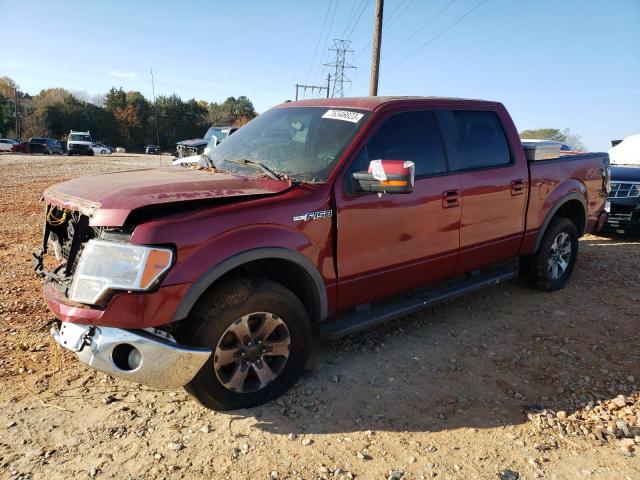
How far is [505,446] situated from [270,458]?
135 cm

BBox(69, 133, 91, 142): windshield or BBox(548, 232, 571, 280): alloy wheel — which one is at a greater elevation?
BBox(69, 133, 91, 142): windshield

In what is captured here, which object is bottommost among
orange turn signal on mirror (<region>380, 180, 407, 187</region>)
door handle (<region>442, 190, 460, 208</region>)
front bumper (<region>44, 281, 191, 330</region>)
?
front bumper (<region>44, 281, 191, 330</region>)

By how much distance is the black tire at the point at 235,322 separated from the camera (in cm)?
266

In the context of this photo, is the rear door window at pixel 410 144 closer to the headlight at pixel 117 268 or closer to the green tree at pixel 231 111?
the headlight at pixel 117 268

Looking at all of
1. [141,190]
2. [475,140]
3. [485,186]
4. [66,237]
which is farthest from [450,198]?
[66,237]

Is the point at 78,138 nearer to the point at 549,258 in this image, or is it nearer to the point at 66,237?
the point at 66,237

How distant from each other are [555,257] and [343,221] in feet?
10.6

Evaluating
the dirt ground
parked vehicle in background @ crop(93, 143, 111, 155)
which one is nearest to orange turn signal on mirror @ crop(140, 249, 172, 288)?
the dirt ground

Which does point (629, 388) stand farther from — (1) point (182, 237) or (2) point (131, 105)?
(2) point (131, 105)

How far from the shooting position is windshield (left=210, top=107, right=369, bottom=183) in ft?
10.8

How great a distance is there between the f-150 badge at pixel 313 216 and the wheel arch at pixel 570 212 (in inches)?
111

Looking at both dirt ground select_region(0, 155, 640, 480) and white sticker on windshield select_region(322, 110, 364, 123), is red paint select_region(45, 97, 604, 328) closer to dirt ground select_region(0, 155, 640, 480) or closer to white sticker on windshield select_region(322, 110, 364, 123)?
white sticker on windshield select_region(322, 110, 364, 123)

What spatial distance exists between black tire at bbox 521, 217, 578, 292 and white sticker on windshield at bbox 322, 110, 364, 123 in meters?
2.71

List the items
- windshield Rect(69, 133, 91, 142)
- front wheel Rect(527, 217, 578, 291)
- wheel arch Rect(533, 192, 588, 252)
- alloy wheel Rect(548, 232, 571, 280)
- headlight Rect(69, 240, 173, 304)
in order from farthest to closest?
windshield Rect(69, 133, 91, 142), alloy wheel Rect(548, 232, 571, 280), front wheel Rect(527, 217, 578, 291), wheel arch Rect(533, 192, 588, 252), headlight Rect(69, 240, 173, 304)
